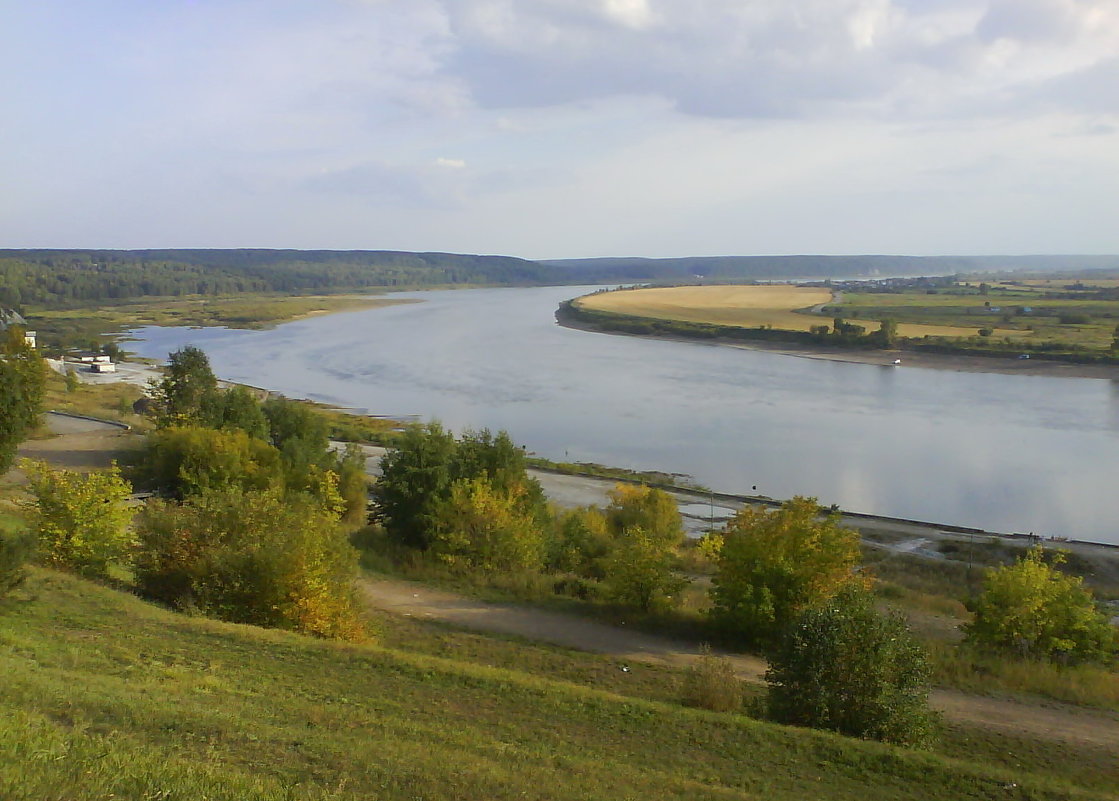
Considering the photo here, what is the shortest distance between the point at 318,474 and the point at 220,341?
4597 centimetres

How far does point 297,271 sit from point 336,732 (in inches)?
5171

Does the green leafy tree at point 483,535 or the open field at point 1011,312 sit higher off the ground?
the open field at point 1011,312

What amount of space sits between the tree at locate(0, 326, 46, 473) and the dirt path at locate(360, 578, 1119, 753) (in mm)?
6976

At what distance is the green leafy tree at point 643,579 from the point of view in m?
9.89

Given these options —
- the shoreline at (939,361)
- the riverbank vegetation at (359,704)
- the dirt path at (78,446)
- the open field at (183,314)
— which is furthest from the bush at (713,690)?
the open field at (183,314)

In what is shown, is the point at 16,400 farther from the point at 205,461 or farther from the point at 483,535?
the point at 483,535

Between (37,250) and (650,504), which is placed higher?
(37,250)

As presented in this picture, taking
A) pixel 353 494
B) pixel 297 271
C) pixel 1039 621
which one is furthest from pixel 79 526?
pixel 297 271

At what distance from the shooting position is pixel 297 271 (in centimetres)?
12950

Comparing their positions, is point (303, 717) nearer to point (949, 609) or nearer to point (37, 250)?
point (949, 609)

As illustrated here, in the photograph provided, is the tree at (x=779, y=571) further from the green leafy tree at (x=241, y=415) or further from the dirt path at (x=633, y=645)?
the green leafy tree at (x=241, y=415)

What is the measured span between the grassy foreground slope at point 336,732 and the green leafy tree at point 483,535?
15.7 ft

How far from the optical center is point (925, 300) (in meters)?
78.0

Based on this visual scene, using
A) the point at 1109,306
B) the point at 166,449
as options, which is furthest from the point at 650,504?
the point at 1109,306
